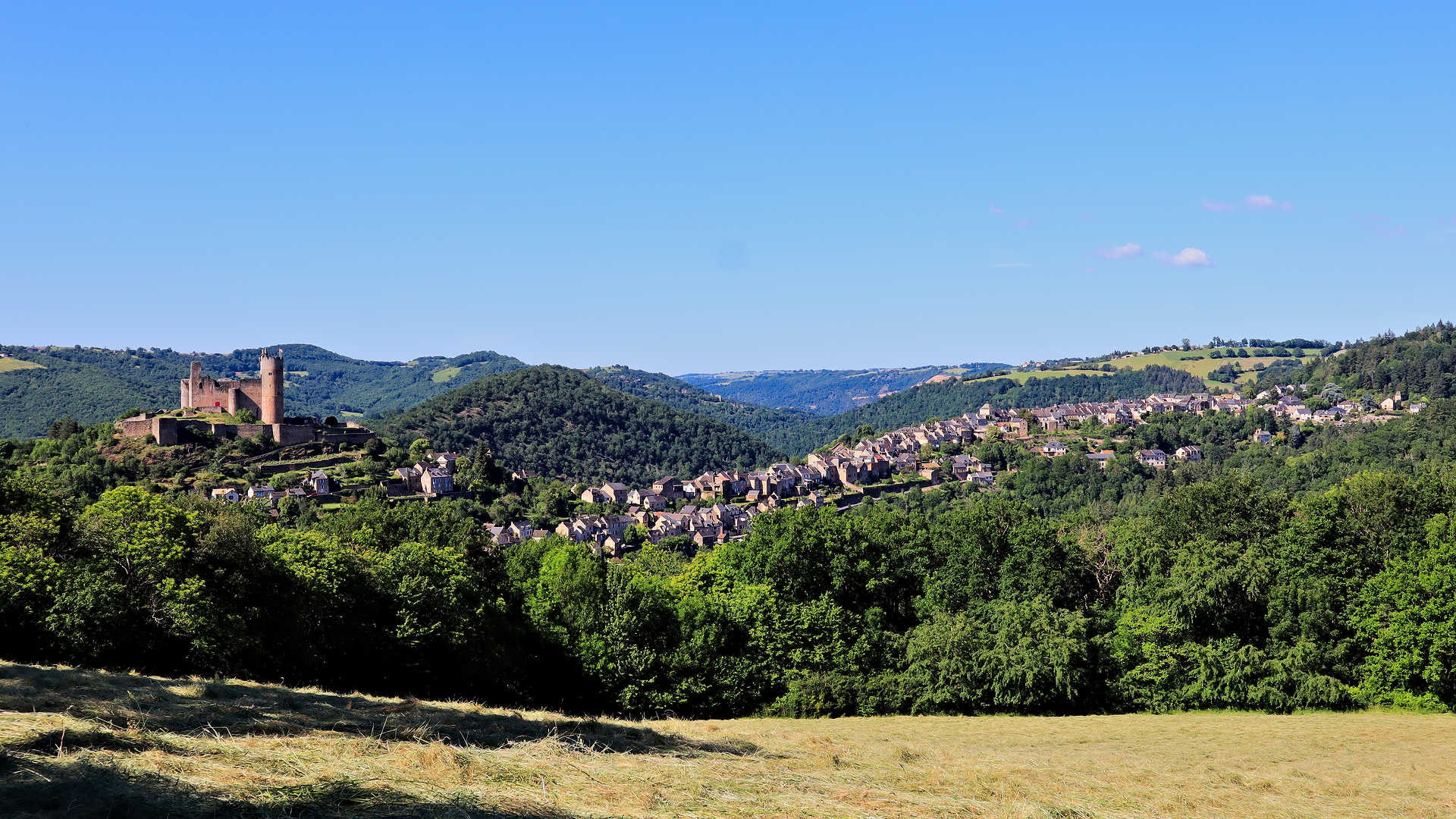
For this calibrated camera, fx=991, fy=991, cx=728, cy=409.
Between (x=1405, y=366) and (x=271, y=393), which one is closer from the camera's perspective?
(x=271, y=393)

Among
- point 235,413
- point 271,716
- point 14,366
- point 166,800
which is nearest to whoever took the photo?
point 166,800

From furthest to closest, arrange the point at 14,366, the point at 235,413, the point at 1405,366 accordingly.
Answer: the point at 14,366
the point at 1405,366
the point at 235,413

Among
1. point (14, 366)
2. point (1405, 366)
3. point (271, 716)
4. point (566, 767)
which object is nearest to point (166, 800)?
point (566, 767)

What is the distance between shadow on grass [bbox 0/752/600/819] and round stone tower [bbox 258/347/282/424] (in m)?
103

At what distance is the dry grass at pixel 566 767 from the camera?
33.3 feet

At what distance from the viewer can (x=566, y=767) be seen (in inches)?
512

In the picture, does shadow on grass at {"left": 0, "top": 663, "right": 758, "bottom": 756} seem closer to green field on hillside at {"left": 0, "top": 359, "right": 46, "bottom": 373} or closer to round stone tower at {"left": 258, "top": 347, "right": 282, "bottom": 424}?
round stone tower at {"left": 258, "top": 347, "right": 282, "bottom": 424}

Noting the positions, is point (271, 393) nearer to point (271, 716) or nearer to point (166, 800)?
point (271, 716)

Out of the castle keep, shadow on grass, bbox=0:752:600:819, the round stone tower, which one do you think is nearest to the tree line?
shadow on grass, bbox=0:752:600:819

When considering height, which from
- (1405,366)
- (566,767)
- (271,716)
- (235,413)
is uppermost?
(1405,366)

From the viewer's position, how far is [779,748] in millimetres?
19125

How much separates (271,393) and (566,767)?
345ft

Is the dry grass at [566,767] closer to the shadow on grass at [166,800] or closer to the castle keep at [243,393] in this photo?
the shadow on grass at [166,800]

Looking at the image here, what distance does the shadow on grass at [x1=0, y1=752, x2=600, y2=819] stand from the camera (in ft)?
29.6
